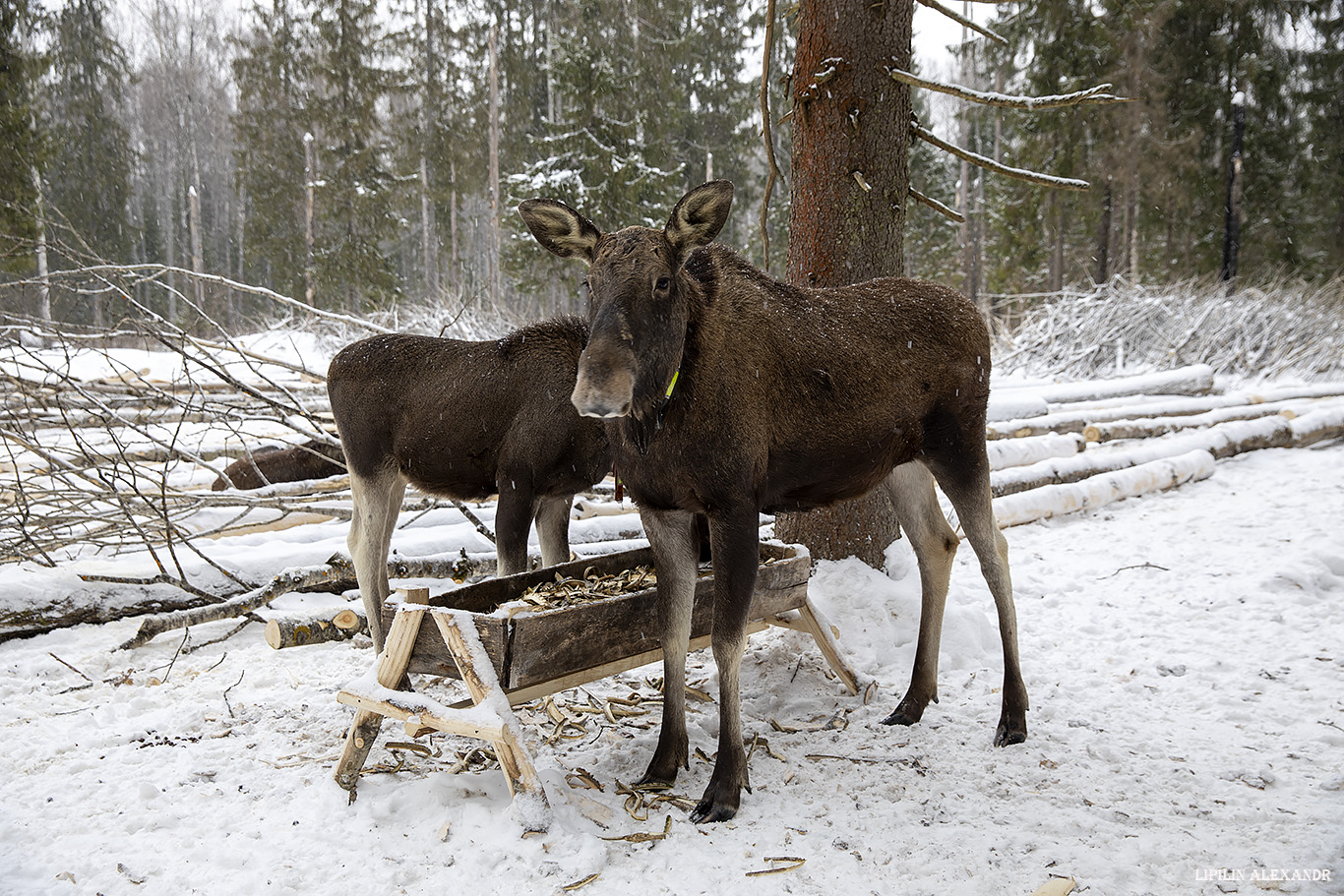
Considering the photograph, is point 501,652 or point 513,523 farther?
point 513,523

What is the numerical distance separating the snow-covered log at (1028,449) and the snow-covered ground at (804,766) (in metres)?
3.05

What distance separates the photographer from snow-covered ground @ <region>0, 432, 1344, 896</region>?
2.88m

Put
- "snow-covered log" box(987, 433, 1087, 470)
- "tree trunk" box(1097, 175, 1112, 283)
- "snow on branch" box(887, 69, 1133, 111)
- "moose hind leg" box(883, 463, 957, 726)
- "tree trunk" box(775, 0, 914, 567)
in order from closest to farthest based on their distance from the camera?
"moose hind leg" box(883, 463, 957, 726), "snow on branch" box(887, 69, 1133, 111), "tree trunk" box(775, 0, 914, 567), "snow-covered log" box(987, 433, 1087, 470), "tree trunk" box(1097, 175, 1112, 283)

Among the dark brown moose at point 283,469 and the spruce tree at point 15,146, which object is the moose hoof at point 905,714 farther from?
the spruce tree at point 15,146

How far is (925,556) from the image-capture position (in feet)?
14.5

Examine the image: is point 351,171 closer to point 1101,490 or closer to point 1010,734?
point 1101,490

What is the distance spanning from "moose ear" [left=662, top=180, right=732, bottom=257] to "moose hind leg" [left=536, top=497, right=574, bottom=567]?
2108 millimetres

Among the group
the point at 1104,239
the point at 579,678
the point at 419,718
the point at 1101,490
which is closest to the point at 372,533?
the point at 419,718

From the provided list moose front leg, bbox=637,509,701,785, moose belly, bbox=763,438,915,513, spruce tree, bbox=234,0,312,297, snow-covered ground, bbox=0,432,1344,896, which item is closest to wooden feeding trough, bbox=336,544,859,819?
moose front leg, bbox=637,509,701,785

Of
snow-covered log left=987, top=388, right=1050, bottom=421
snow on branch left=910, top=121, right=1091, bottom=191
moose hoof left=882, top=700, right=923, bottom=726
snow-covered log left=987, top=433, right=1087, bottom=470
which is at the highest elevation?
snow on branch left=910, top=121, right=1091, bottom=191

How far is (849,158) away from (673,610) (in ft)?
10.3

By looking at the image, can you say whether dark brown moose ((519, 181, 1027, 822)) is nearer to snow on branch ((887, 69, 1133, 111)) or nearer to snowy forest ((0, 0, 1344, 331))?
snow on branch ((887, 69, 1133, 111))

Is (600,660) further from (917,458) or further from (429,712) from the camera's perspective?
(917,458)

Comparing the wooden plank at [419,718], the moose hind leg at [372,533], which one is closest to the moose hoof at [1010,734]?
the wooden plank at [419,718]
